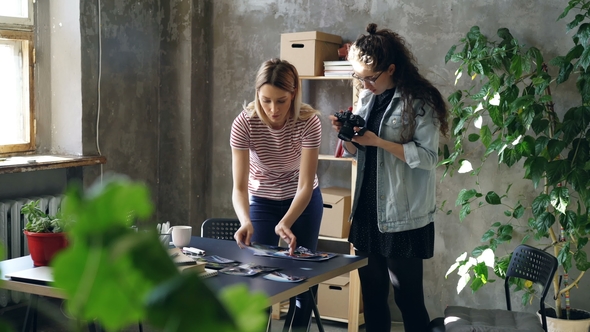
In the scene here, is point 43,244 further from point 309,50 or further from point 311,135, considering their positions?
point 309,50

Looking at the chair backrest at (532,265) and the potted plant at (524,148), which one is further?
the potted plant at (524,148)

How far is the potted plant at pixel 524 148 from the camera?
3395 mm

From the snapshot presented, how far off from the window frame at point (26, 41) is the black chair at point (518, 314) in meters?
2.79

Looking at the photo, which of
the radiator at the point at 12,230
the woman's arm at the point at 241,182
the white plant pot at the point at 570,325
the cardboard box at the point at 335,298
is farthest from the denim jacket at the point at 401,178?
the radiator at the point at 12,230

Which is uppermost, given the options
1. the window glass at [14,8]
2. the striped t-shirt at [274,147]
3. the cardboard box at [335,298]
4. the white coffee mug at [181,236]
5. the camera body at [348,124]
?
the window glass at [14,8]

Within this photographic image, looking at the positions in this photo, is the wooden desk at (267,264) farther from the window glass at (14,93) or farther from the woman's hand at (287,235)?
the window glass at (14,93)

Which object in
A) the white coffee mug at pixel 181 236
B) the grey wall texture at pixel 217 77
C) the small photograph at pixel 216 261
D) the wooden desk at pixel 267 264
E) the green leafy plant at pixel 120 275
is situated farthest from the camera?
the grey wall texture at pixel 217 77

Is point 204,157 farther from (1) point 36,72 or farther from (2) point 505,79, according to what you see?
(2) point 505,79

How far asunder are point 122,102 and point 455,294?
97.5 inches

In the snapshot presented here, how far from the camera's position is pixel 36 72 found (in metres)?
4.31

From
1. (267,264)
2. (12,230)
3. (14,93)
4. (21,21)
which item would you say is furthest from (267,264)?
(21,21)

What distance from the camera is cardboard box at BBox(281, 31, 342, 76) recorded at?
4066 millimetres

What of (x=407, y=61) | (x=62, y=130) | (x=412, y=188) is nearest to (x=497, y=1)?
(x=407, y=61)

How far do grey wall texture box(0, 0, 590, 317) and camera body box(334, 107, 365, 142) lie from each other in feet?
4.58
